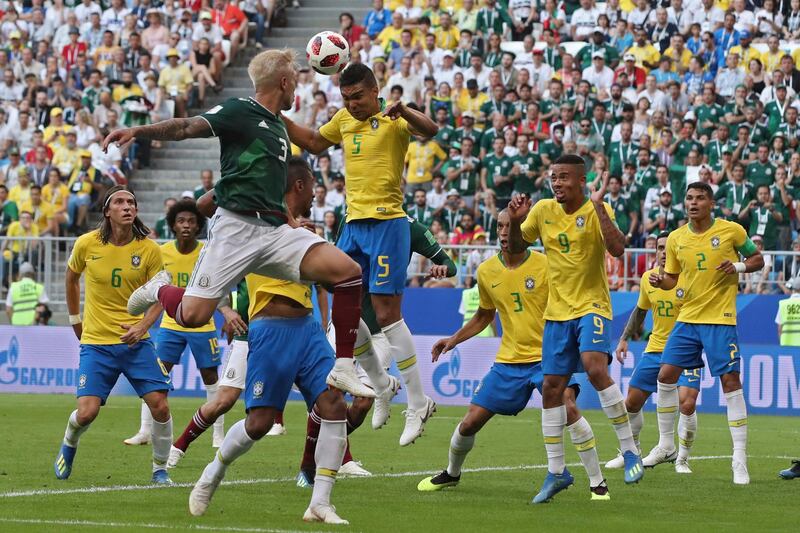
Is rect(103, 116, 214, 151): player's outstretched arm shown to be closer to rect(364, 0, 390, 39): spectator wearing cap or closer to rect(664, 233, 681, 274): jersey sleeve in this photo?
rect(664, 233, 681, 274): jersey sleeve

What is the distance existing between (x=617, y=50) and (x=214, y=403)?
17.9 m

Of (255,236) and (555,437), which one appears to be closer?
(255,236)

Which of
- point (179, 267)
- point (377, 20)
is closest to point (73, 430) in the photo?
point (179, 267)

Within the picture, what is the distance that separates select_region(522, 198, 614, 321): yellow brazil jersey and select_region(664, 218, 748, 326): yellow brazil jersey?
2.45 metres

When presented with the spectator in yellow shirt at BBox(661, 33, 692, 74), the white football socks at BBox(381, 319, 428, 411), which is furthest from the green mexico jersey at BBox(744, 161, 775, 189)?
the white football socks at BBox(381, 319, 428, 411)

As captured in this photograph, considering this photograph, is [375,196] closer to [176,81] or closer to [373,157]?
[373,157]

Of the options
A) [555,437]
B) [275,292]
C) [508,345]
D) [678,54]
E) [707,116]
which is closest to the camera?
[275,292]

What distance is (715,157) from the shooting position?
1000 inches

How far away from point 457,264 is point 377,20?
9.03 meters

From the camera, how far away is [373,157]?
1246cm

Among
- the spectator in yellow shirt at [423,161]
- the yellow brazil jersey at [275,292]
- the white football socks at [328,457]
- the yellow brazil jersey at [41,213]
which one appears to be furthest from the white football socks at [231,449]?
the yellow brazil jersey at [41,213]

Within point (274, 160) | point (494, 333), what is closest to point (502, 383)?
point (274, 160)

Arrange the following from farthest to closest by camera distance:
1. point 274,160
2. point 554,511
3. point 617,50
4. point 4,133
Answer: point 4,133 → point 617,50 → point 554,511 → point 274,160

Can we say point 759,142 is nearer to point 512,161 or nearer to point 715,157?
point 715,157
